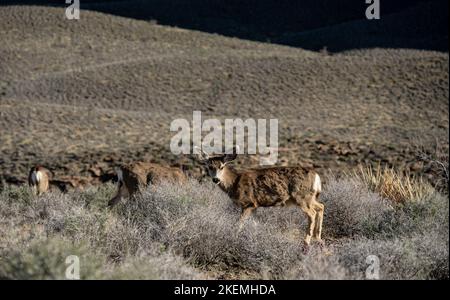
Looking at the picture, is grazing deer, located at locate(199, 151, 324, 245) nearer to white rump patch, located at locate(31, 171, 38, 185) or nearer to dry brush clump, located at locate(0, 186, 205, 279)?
dry brush clump, located at locate(0, 186, 205, 279)

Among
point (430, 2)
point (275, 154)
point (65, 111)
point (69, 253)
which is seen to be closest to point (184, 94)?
point (65, 111)

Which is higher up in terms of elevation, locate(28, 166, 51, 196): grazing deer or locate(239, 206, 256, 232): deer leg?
locate(28, 166, 51, 196): grazing deer

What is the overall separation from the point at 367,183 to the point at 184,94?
28.4 m

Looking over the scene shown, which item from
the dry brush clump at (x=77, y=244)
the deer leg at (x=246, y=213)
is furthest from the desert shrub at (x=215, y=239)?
the dry brush clump at (x=77, y=244)

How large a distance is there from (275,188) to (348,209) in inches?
63.7

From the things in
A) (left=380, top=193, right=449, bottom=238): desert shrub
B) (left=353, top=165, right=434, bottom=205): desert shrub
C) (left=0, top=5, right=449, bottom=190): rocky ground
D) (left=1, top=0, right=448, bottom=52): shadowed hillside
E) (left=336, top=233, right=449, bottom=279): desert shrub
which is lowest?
(left=336, top=233, right=449, bottom=279): desert shrub

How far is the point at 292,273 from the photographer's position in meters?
6.75

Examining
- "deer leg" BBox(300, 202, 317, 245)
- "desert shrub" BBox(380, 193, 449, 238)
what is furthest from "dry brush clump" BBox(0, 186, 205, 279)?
"desert shrub" BBox(380, 193, 449, 238)

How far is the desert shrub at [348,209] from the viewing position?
35.4ft

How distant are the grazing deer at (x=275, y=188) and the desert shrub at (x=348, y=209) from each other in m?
0.82

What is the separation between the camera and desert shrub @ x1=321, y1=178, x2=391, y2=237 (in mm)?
10781

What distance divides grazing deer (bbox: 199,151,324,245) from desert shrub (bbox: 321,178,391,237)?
32.2 inches

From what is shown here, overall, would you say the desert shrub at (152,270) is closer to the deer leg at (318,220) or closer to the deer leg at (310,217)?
the deer leg at (310,217)

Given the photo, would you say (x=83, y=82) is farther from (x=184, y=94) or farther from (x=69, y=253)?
(x=69, y=253)
